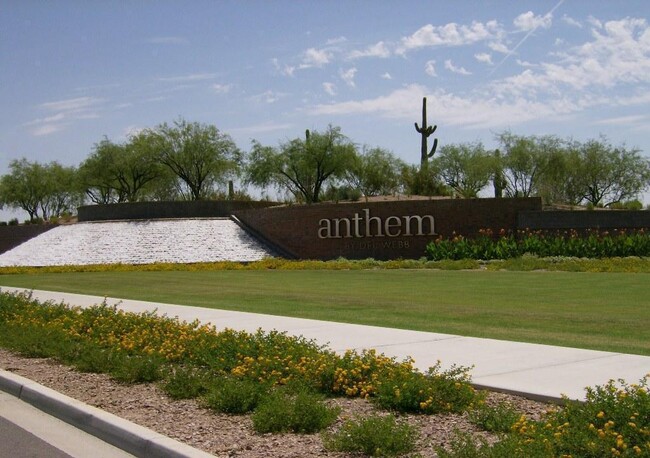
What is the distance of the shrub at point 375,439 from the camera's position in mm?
6004

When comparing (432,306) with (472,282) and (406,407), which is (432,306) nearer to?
(472,282)

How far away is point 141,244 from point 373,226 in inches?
540

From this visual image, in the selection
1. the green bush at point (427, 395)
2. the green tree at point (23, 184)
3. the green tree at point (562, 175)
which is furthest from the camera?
the green tree at point (23, 184)

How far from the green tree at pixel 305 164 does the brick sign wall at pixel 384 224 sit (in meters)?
15.3

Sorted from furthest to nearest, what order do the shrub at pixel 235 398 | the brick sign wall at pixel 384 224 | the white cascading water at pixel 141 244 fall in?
the white cascading water at pixel 141 244 < the brick sign wall at pixel 384 224 < the shrub at pixel 235 398

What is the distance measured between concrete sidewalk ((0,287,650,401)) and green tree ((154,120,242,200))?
53.9 m

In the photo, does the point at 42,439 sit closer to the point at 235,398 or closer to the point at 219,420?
the point at 219,420

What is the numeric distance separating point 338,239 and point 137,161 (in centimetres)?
3477

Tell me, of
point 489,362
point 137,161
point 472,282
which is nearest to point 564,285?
point 472,282

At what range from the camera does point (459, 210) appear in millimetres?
36875

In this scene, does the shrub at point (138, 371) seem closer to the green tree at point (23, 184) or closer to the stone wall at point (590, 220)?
the stone wall at point (590, 220)

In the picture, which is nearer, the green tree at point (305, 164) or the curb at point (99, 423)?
the curb at point (99, 423)

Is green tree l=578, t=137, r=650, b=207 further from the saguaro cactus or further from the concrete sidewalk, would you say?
the concrete sidewalk

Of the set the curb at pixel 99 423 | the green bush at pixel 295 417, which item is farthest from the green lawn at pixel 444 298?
the curb at pixel 99 423
